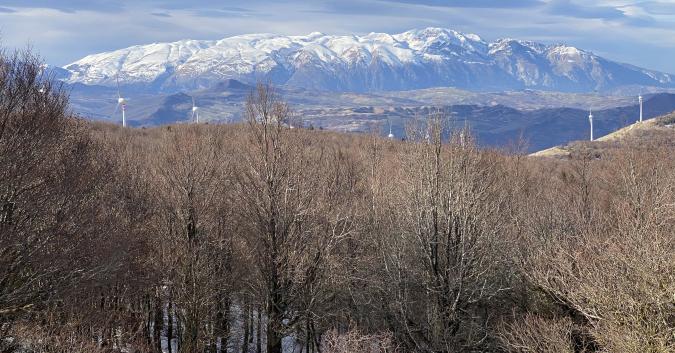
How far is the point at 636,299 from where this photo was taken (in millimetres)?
25484

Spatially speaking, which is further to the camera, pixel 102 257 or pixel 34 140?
pixel 102 257

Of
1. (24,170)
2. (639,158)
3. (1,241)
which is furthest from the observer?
(639,158)

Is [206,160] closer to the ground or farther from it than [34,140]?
closer to the ground

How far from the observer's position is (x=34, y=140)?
1026 inches

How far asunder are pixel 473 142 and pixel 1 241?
24.6m

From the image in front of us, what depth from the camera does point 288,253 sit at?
3728 cm

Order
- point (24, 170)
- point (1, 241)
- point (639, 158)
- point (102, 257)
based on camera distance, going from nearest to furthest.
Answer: point (1, 241) → point (24, 170) → point (102, 257) → point (639, 158)

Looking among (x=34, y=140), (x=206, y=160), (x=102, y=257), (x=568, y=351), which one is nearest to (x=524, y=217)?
(x=568, y=351)

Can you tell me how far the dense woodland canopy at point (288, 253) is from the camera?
84.1 ft

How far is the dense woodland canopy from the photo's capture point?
2564 cm

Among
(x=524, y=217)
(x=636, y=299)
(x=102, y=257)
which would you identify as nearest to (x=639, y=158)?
(x=524, y=217)

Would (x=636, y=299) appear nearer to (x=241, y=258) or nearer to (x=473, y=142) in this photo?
(x=473, y=142)

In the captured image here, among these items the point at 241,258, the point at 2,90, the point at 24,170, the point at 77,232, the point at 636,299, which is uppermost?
the point at 2,90

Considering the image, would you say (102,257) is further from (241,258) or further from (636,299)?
(636,299)
